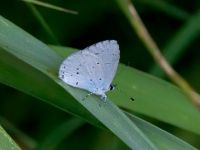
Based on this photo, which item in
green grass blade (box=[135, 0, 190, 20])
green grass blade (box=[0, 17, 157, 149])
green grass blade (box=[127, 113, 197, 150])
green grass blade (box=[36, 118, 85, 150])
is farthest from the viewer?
green grass blade (box=[135, 0, 190, 20])

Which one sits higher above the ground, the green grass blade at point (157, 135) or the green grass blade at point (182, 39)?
the green grass blade at point (182, 39)

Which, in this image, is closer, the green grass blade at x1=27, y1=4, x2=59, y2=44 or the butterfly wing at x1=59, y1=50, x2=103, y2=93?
the butterfly wing at x1=59, y1=50, x2=103, y2=93

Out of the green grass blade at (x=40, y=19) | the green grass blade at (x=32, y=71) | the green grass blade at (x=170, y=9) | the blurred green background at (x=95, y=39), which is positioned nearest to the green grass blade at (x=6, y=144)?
the green grass blade at (x=32, y=71)

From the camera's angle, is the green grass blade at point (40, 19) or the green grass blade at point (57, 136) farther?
the green grass blade at point (57, 136)

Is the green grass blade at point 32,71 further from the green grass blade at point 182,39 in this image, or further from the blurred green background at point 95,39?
the green grass blade at point 182,39

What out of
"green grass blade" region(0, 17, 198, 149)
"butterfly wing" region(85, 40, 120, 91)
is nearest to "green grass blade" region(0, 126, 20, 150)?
"green grass blade" region(0, 17, 198, 149)

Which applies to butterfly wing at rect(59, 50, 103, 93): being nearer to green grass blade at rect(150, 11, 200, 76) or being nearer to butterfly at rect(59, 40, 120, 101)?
butterfly at rect(59, 40, 120, 101)

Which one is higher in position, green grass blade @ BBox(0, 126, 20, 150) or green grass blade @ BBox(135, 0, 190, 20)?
green grass blade @ BBox(135, 0, 190, 20)
